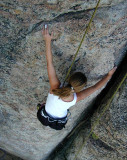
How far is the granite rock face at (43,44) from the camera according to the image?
1.46m

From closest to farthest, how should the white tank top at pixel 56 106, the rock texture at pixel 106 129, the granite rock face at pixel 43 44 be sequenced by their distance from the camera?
the granite rock face at pixel 43 44 < the white tank top at pixel 56 106 < the rock texture at pixel 106 129

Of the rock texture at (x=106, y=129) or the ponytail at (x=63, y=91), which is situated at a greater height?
the ponytail at (x=63, y=91)

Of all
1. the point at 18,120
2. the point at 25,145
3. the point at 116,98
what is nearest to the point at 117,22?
the point at 116,98

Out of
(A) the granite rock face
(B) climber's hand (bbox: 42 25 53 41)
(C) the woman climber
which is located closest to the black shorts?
(C) the woman climber

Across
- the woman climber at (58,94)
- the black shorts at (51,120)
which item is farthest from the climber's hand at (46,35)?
the black shorts at (51,120)

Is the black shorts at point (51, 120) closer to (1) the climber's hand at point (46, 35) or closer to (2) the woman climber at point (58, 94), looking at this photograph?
(2) the woman climber at point (58, 94)

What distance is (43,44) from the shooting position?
1679mm

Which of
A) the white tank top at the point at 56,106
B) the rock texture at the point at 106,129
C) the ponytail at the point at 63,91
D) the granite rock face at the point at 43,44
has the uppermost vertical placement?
the granite rock face at the point at 43,44

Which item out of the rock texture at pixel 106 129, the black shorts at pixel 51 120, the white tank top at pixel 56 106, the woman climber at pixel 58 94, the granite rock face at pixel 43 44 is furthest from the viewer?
the rock texture at pixel 106 129

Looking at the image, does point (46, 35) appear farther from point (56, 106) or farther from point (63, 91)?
point (56, 106)

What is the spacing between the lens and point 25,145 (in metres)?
3.33

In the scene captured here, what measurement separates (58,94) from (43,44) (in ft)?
1.73

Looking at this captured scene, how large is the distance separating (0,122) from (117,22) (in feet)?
8.30

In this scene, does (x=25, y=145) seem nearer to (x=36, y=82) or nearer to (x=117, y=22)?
(x=36, y=82)
